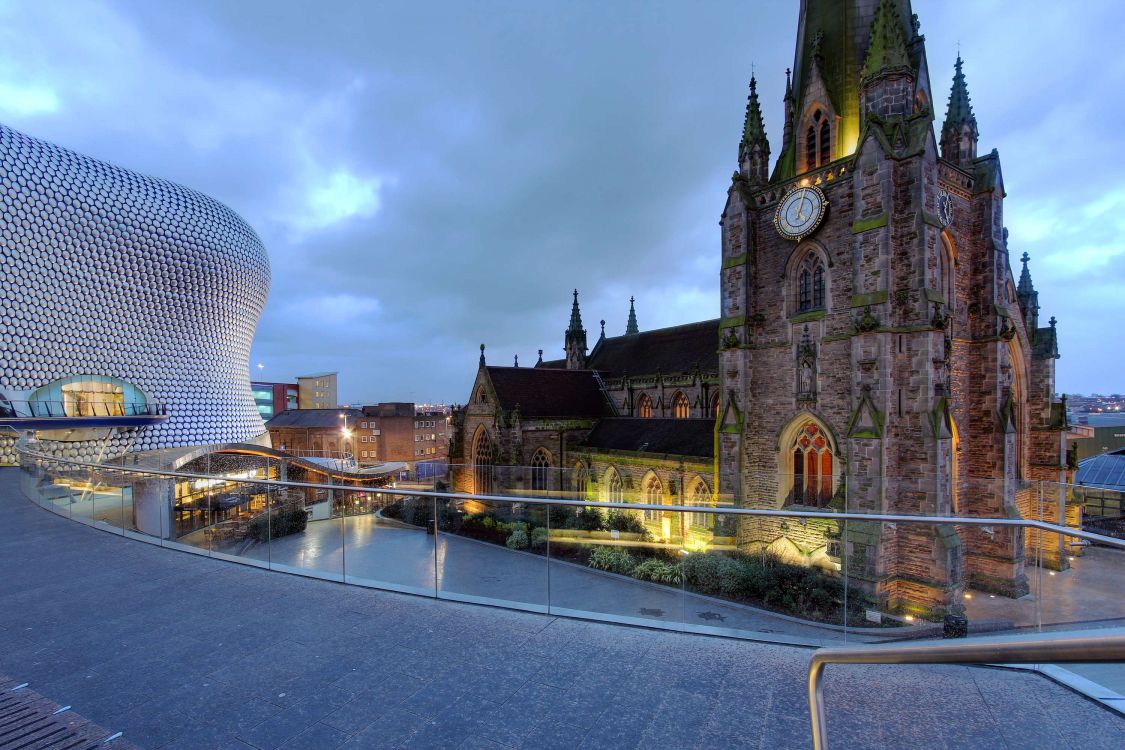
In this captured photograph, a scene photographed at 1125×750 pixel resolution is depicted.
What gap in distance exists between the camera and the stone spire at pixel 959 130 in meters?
21.3

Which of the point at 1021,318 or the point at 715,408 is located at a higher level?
the point at 1021,318

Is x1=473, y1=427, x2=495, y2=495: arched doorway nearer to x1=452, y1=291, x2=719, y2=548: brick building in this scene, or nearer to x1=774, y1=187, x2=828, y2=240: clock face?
x1=452, y1=291, x2=719, y2=548: brick building

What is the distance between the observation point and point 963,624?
216 inches

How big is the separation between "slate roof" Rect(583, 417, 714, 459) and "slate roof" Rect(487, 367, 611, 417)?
80.6 inches

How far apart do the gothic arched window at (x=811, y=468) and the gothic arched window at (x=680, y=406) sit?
10138 millimetres

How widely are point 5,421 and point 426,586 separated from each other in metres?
38.1

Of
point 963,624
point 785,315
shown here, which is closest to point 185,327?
point 785,315

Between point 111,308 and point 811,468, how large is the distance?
2091 inches

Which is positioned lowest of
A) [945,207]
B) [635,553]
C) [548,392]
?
[635,553]

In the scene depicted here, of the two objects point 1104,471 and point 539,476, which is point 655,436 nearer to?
point 539,476

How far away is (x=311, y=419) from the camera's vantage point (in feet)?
246

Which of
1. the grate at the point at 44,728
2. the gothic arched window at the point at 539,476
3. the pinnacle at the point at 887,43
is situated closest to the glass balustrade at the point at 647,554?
the grate at the point at 44,728

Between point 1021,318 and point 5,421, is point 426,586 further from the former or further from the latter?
point 5,421

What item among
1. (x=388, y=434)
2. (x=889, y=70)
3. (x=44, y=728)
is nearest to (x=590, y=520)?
(x=44, y=728)
